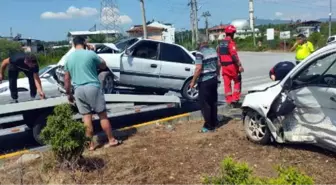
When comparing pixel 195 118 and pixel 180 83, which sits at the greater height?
pixel 180 83

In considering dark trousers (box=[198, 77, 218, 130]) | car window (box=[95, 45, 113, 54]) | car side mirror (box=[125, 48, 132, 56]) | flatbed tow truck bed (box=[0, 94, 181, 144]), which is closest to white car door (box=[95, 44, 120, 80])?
car window (box=[95, 45, 113, 54])

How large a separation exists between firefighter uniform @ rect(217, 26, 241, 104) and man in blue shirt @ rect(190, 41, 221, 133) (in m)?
1.15

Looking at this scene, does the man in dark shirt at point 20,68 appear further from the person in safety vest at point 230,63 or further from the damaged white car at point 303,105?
the damaged white car at point 303,105

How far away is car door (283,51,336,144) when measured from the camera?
4809 millimetres

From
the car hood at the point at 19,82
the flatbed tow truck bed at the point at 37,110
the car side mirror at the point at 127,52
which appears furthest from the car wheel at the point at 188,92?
the car hood at the point at 19,82

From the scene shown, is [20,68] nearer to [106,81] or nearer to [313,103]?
[106,81]

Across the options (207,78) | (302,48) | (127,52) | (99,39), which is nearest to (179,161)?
(207,78)

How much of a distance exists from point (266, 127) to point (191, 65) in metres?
3.95

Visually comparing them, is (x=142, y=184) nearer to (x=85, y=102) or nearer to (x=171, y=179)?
(x=171, y=179)

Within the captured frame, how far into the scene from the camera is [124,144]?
6.24 m

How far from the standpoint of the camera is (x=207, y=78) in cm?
659

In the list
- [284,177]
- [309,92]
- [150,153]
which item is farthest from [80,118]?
[284,177]

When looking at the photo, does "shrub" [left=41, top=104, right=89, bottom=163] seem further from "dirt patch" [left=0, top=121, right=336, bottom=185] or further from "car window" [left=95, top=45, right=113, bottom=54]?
"car window" [left=95, top=45, right=113, bottom=54]

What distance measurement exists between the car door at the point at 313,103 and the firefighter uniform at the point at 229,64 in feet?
8.58
